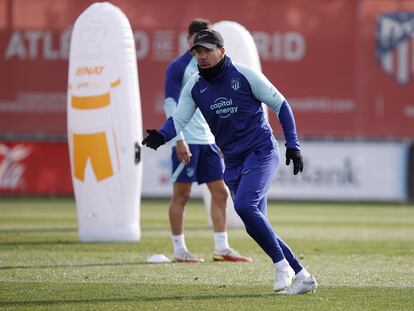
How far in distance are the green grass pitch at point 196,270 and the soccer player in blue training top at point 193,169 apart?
0.84 ft

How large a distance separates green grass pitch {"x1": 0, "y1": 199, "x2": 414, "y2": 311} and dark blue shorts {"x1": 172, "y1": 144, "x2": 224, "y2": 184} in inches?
32.6

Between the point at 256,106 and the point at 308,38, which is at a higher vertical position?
the point at 256,106

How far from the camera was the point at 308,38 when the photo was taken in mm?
24219

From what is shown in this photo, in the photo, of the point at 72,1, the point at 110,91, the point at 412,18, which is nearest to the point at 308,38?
the point at 412,18

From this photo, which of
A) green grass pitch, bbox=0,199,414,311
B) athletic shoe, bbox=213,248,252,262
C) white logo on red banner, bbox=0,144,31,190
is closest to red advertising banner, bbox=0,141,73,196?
white logo on red banner, bbox=0,144,31,190

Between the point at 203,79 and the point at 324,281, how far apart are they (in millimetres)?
1969

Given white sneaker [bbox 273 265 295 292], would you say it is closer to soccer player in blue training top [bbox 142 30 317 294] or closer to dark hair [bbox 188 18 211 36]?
soccer player in blue training top [bbox 142 30 317 294]

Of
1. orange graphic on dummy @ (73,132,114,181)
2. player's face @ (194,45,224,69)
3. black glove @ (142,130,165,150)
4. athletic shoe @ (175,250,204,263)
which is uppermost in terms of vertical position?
player's face @ (194,45,224,69)

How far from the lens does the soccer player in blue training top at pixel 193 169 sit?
439 inches

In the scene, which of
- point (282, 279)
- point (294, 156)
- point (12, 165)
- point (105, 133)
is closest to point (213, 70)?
point (294, 156)

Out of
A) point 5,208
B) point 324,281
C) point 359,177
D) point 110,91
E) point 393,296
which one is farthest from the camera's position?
point 359,177

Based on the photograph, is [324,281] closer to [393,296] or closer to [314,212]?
[393,296]

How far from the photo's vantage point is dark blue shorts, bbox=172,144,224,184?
1135 cm

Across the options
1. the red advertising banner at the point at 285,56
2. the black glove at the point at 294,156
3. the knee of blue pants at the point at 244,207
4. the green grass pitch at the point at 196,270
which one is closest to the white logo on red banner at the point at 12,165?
the red advertising banner at the point at 285,56
